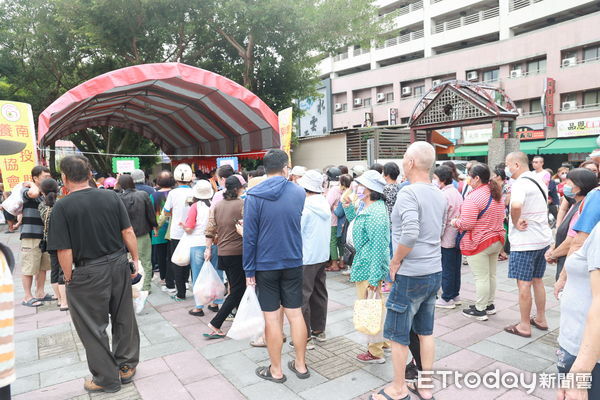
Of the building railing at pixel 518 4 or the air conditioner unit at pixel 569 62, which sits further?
the building railing at pixel 518 4

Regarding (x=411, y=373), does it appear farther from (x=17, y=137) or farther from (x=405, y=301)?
(x=17, y=137)

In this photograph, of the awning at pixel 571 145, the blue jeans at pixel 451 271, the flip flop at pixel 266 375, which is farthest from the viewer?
the awning at pixel 571 145

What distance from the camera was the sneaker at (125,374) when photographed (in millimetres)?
3326

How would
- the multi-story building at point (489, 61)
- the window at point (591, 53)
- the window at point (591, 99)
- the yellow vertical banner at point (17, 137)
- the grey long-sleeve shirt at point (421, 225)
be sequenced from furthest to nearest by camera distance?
the multi-story building at point (489, 61)
the window at point (591, 99)
the window at point (591, 53)
the yellow vertical banner at point (17, 137)
the grey long-sleeve shirt at point (421, 225)

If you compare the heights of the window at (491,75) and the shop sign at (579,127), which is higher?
the window at (491,75)

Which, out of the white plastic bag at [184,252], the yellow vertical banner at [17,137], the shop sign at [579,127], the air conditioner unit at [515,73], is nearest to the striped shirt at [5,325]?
the white plastic bag at [184,252]

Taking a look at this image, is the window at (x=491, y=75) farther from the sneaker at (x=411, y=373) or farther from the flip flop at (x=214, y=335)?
the flip flop at (x=214, y=335)

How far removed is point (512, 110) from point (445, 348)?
22.9 ft

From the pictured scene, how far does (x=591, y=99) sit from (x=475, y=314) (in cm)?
2247

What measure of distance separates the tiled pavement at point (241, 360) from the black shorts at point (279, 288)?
66 cm

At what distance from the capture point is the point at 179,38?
13.2 meters

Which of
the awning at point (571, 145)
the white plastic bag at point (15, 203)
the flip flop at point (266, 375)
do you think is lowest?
the flip flop at point (266, 375)

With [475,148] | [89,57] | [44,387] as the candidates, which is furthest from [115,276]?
[475,148]

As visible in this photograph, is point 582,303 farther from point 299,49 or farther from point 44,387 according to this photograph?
point 299,49
